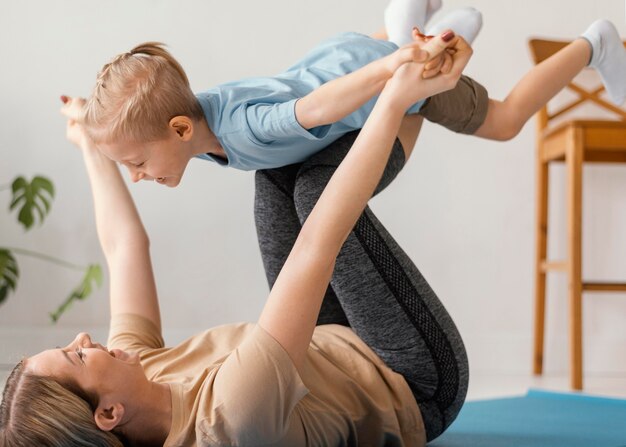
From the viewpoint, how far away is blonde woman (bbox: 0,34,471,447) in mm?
1192

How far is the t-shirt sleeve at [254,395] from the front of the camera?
3.89 feet

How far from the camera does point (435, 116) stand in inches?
70.5

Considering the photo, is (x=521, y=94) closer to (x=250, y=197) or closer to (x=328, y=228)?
(x=328, y=228)

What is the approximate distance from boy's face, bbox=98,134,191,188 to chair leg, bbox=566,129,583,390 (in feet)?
4.69

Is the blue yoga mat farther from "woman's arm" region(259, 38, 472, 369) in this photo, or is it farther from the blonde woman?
"woman's arm" region(259, 38, 472, 369)

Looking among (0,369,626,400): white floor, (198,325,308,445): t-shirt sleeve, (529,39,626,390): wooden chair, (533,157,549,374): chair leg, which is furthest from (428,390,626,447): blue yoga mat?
(533,157,549,374): chair leg

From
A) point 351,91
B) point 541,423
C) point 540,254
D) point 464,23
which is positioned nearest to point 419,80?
point 351,91

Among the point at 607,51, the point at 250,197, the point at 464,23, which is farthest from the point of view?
the point at 250,197

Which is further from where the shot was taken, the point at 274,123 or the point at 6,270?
the point at 6,270

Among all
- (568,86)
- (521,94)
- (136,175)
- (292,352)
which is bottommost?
(292,352)

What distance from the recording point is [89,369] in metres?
1.20

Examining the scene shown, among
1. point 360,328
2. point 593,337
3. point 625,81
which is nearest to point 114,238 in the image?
point 360,328

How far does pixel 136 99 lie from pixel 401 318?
0.58m

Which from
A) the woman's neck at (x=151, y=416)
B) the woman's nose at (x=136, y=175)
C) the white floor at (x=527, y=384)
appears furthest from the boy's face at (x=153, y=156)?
the white floor at (x=527, y=384)
